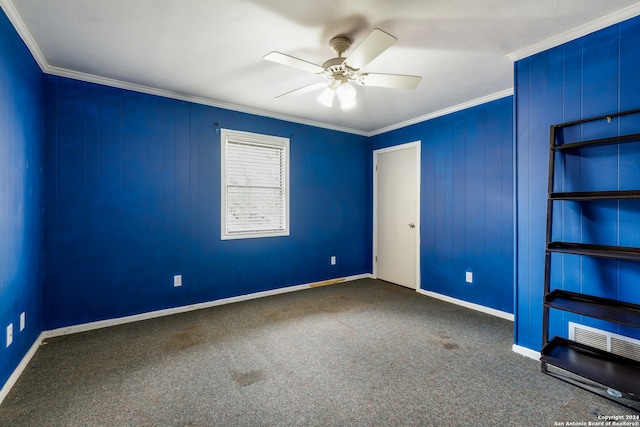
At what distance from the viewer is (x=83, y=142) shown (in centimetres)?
284

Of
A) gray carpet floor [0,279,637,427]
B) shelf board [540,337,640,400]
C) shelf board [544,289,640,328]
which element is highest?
shelf board [544,289,640,328]

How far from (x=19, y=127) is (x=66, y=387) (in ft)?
6.15

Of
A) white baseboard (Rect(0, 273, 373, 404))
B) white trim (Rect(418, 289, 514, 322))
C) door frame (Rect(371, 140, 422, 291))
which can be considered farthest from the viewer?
door frame (Rect(371, 140, 422, 291))

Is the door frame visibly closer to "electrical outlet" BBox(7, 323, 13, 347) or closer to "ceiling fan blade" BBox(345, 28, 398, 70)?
"ceiling fan blade" BBox(345, 28, 398, 70)

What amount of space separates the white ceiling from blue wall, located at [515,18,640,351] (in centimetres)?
20

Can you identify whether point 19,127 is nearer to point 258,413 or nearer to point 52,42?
point 52,42

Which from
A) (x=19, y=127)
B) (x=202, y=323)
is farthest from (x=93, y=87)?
(x=202, y=323)

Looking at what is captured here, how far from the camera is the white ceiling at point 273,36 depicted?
6.11 feet

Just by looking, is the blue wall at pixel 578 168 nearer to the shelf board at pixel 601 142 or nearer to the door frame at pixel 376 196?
the shelf board at pixel 601 142

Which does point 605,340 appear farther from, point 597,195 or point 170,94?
point 170,94

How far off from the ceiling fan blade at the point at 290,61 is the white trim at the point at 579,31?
5.49 ft

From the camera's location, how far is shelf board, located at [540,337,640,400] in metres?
1.72

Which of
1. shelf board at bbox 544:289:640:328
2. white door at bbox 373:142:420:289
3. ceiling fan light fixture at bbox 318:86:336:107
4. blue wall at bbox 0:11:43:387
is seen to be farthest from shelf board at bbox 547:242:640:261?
blue wall at bbox 0:11:43:387

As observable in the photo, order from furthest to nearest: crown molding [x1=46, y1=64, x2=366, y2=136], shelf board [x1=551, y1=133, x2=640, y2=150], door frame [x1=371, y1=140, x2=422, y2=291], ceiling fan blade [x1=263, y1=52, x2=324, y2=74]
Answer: door frame [x1=371, y1=140, x2=422, y2=291] → crown molding [x1=46, y1=64, x2=366, y2=136] → ceiling fan blade [x1=263, y1=52, x2=324, y2=74] → shelf board [x1=551, y1=133, x2=640, y2=150]
